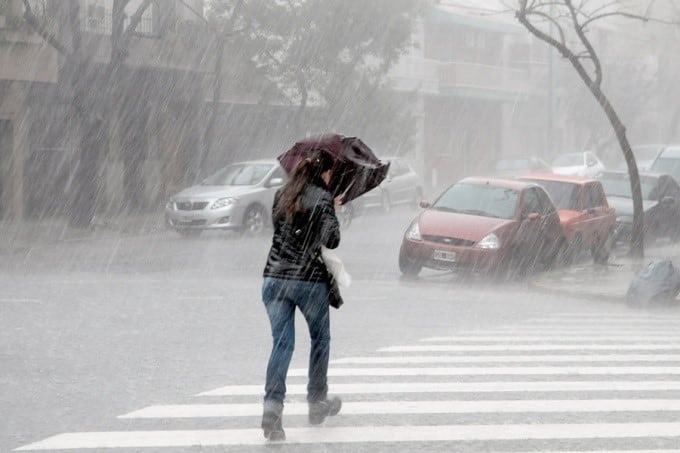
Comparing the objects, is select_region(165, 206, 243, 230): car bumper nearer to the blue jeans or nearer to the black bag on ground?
the black bag on ground

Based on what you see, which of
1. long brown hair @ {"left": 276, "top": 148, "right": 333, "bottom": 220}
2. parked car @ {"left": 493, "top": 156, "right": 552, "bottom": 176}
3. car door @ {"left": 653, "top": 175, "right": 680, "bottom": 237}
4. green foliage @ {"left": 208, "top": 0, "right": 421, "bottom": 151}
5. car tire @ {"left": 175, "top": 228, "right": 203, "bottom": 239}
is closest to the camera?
long brown hair @ {"left": 276, "top": 148, "right": 333, "bottom": 220}

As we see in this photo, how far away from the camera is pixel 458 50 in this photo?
56.4 m

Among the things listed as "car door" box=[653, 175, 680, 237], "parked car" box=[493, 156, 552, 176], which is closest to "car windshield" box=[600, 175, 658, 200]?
"car door" box=[653, 175, 680, 237]

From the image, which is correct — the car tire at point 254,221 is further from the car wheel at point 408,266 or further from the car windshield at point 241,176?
the car wheel at point 408,266

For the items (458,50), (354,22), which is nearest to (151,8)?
(354,22)

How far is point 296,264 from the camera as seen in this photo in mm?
7246

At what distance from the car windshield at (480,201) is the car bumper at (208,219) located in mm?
7174

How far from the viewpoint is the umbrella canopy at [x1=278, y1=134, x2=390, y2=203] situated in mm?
7367

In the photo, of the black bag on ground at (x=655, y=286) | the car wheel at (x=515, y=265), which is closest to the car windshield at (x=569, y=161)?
the car wheel at (x=515, y=265)

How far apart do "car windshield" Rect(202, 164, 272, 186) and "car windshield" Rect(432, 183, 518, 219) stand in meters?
8.28

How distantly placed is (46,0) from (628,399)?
22.8 meters

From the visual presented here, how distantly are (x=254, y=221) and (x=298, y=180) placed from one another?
62.8 ft

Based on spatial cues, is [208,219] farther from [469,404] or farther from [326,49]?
[469,404]

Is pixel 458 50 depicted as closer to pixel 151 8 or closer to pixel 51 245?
pixel 151 8
